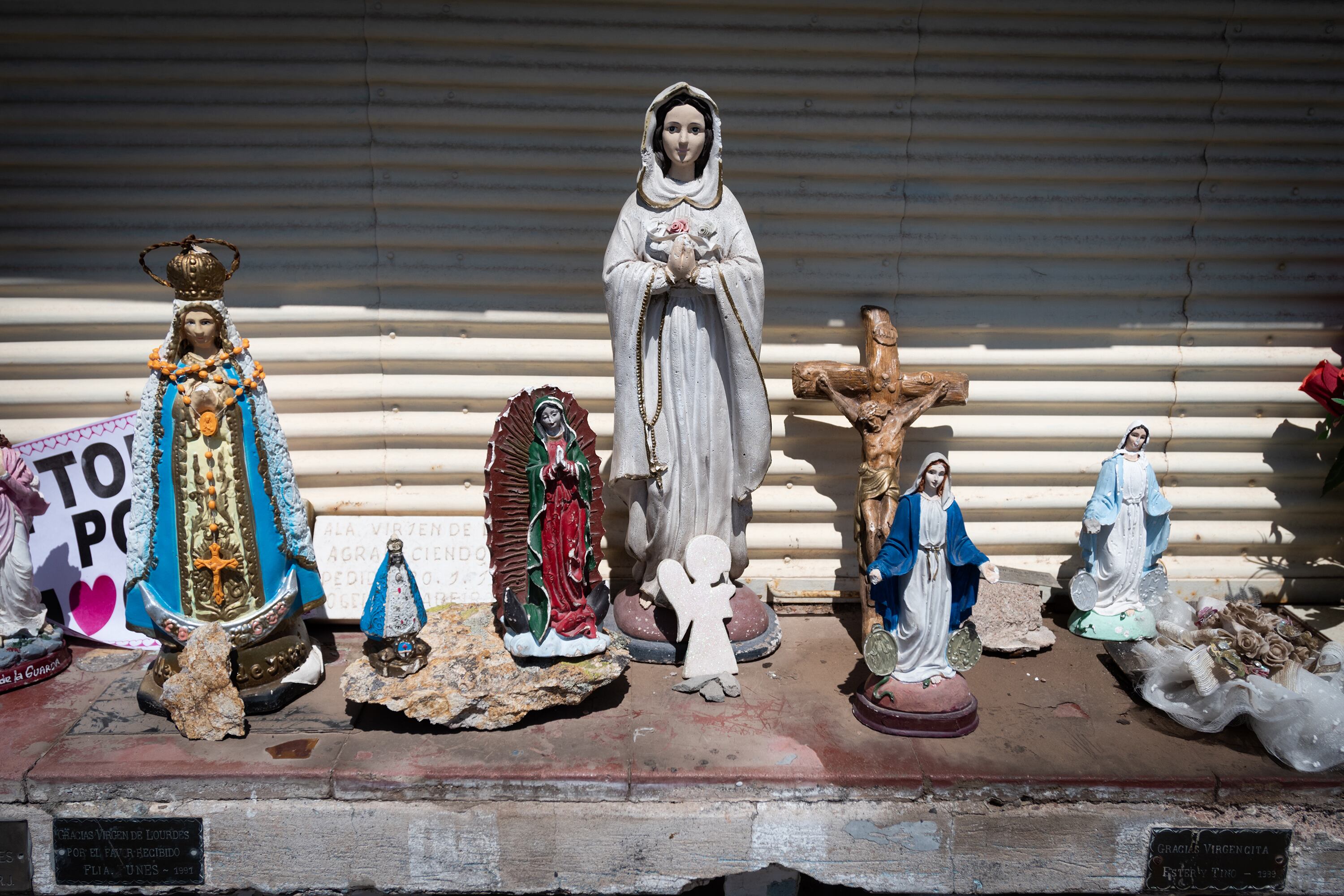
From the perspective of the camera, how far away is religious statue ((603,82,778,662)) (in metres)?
5.74

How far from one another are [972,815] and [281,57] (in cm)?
588

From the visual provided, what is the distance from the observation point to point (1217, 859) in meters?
4.94

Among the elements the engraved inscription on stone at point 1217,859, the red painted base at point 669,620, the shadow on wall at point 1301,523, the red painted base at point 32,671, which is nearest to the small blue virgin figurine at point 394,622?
the red painted base at point 669,620

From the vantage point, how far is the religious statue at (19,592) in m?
5.75

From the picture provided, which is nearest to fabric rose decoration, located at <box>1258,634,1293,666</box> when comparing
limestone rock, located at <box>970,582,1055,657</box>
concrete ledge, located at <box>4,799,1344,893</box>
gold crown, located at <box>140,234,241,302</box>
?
concrete ledge, located at <box>4,799,1344,893</box>

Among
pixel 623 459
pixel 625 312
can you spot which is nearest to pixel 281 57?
pixel 625 312

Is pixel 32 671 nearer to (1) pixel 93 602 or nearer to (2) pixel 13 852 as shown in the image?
(1) pixel 93 602

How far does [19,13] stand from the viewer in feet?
20.9

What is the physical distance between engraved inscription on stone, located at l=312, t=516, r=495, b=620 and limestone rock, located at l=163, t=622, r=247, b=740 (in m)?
1.26

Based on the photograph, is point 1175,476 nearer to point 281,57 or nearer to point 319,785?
point 319,785

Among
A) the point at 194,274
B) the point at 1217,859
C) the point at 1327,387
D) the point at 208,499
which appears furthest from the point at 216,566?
the point at 1327,387

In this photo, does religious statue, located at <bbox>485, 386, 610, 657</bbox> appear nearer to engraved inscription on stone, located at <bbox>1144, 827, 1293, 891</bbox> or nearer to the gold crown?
the gold crown

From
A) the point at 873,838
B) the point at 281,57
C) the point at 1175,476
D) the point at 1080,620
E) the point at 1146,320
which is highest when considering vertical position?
the point at 281,57

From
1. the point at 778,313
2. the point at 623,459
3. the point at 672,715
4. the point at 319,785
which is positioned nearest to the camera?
the point at 319,785
